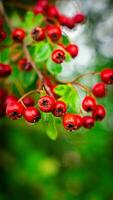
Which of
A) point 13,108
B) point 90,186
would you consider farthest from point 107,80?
point 90,186

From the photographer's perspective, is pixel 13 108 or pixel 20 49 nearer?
pixel 13 108

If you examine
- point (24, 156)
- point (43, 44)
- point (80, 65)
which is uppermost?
point (80, 65)

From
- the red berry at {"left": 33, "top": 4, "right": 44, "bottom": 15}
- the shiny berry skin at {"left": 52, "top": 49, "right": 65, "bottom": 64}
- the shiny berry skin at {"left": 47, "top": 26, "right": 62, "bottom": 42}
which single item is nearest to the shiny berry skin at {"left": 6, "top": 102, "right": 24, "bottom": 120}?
the shiny berry skin at {"left": 52, "top": 49, "right": 65, "bottom": 64}

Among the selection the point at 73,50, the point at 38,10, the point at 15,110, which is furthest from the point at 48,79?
the point at 38,10

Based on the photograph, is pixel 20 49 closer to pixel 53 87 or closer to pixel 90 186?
pixel 53 87

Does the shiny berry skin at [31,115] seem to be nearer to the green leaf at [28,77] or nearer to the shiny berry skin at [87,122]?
the shiny berry skin at [87,122]

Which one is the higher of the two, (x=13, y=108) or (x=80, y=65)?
(x=80, y=65)

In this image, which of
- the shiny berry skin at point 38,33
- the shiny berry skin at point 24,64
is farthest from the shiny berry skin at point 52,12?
the shiny berry skin at point 38,33
